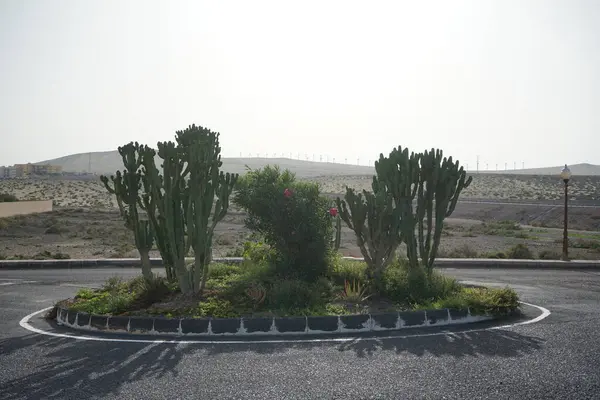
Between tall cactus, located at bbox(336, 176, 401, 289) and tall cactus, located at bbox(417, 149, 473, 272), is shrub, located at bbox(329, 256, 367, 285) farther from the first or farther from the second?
tall cactus, located at bbox(417, 149, 473, 272)

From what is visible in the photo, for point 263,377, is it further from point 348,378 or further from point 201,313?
point 201,313

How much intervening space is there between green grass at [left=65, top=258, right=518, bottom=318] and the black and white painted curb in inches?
16.2

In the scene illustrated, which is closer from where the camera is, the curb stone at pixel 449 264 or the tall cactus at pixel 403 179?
the tall cactus at pixel 403 179

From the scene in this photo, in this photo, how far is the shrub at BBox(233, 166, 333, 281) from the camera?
13.6m

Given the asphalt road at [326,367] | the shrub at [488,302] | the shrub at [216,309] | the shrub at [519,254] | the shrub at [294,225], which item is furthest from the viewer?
the shrub at [519,254]

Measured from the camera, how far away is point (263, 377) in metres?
7.18

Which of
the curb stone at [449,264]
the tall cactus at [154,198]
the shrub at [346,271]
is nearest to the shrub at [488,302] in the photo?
the shrub at [346,271]

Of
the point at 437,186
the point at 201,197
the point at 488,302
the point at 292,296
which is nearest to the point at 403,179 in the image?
the point at 437,186

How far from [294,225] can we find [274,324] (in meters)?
4.36

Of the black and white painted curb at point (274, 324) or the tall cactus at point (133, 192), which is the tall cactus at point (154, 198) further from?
the black and white painted curb at point (274, 324)

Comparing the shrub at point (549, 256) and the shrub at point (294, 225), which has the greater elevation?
the shrub at point (294, 225)

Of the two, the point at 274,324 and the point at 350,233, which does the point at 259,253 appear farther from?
the point at 350,233

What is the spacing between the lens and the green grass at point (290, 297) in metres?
10.5

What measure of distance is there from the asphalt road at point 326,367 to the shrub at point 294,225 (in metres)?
4.50
